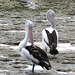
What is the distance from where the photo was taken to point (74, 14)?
16.6m

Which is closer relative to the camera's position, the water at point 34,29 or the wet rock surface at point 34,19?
the water at point 34,29

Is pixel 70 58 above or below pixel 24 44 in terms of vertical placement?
below

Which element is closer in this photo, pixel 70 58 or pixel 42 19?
pixel 70 58

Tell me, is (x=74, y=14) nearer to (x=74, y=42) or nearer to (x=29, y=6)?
(x=29, y=6)

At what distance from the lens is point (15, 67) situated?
25.3ft

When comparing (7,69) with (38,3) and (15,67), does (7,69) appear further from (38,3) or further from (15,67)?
(38,3)

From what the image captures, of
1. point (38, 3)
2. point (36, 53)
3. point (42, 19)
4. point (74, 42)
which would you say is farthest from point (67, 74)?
point (38, 3)

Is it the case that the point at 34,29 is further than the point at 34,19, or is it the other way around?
the point at 34,19

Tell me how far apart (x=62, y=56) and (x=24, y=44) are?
1710 mm

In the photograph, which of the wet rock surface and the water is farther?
the wet rock surface

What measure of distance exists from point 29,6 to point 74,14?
2.87 meters

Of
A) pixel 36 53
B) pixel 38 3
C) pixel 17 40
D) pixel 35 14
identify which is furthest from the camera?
pixel 38 3

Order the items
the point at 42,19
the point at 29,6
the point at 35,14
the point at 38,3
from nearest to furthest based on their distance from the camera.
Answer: the point at 42,19 → the point at 35,14 → the point at 29,6 → the point at 38,3

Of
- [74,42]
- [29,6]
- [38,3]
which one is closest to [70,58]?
[74,42]
